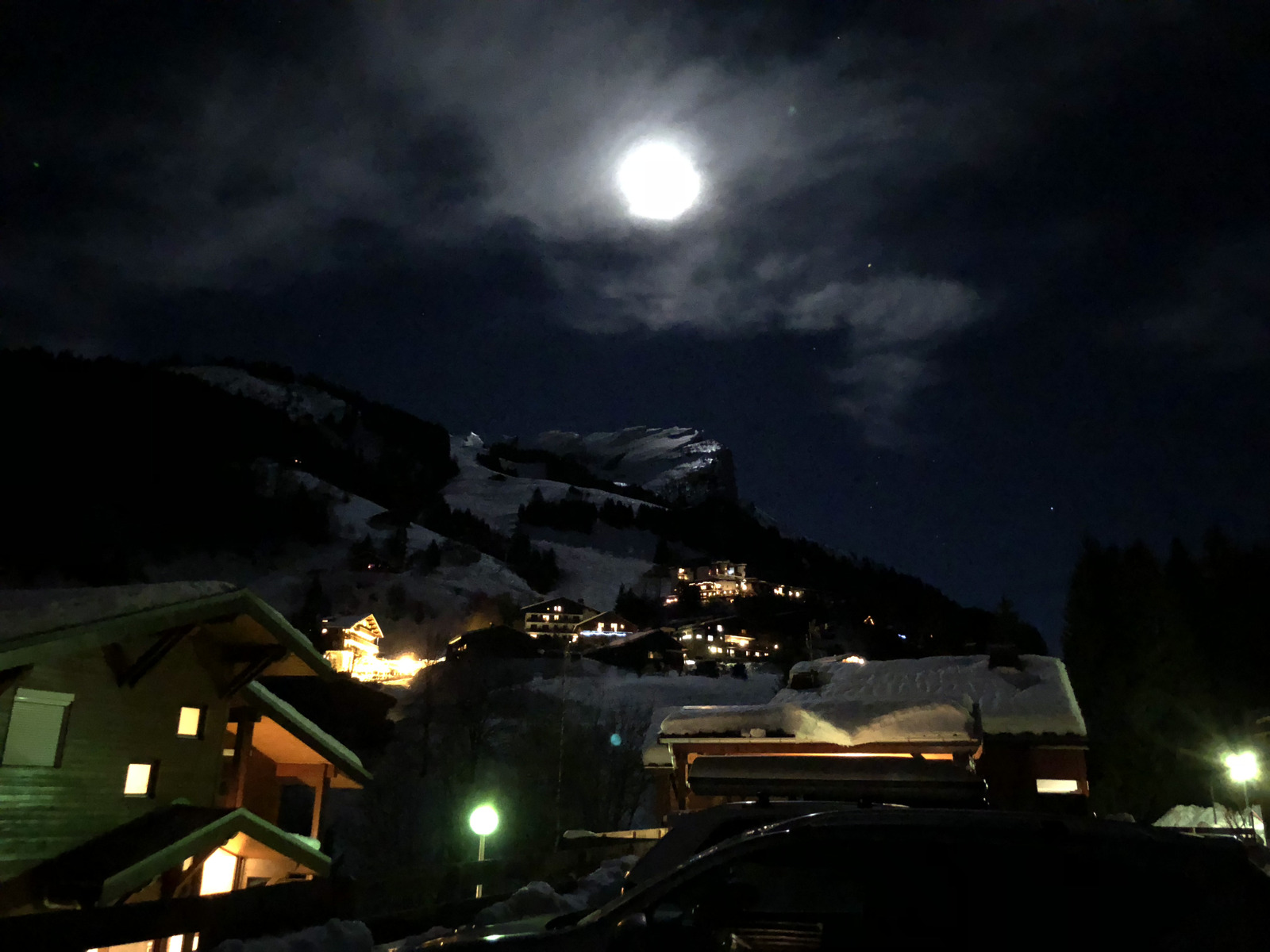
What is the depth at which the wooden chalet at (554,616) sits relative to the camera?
4392 inches

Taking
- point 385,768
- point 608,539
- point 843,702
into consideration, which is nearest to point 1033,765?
point 843,702

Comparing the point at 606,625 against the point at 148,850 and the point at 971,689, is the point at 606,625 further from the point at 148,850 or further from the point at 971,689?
the point at 148,850

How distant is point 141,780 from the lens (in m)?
14.2

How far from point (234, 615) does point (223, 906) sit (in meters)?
9.93

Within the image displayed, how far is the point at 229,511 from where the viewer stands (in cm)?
12531

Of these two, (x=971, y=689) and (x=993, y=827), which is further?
(x=971, y=689)

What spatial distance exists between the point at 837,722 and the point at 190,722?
40.5ft

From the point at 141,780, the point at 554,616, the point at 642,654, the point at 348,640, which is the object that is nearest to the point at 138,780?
the point at 141,780

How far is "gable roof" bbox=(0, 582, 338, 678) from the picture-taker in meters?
11.2

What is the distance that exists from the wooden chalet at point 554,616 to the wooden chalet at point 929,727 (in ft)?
296

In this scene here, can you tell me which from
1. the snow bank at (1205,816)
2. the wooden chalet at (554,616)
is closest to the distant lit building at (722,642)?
the wooden chalet at (554,616)

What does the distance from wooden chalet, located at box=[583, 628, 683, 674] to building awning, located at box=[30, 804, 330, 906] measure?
6228 centimetres

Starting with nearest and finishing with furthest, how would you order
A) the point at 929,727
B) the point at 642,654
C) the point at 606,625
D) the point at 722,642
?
the point at 929,727, the point at 642,654, the point at 722,642, the point at 606,625

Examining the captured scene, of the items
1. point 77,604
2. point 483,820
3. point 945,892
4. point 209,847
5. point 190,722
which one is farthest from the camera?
point 483,820
